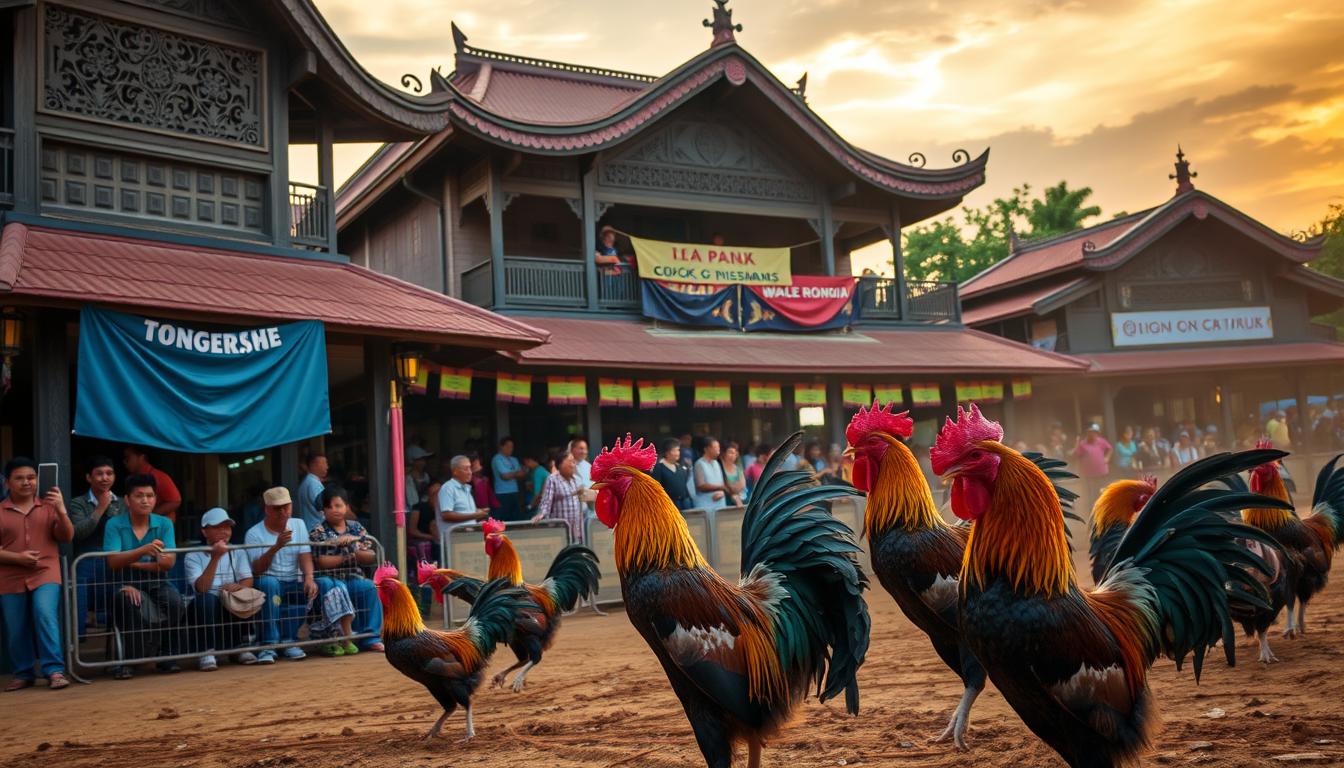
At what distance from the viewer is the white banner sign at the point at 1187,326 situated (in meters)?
25.6

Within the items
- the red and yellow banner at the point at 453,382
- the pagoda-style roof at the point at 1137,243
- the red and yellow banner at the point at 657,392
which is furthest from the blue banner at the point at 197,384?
the pagoda-style roof at the point at 1137,243

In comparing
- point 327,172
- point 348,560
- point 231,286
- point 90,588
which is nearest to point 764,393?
point 327,172

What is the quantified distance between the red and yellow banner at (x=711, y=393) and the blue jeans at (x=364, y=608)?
25.7ft

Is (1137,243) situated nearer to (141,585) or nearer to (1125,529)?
(1125,529)

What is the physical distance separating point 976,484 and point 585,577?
4.98m

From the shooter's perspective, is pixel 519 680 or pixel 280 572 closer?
pixel 519 680

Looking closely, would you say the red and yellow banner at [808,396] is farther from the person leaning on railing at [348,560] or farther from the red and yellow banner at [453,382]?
the person leaning on railing at [348,560]

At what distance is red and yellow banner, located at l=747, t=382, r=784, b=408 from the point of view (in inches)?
705

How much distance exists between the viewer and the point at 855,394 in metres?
19.3

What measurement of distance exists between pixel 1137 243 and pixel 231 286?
21.5 m

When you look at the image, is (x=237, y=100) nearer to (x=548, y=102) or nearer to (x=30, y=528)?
(x=30, y=528)

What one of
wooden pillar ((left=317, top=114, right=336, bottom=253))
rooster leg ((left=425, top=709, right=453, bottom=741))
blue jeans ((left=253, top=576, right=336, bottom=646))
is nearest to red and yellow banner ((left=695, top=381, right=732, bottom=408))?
wooden pillar ((left=317, top=114, right=336, bottom=253))

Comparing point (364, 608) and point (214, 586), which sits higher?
point (214, 586)

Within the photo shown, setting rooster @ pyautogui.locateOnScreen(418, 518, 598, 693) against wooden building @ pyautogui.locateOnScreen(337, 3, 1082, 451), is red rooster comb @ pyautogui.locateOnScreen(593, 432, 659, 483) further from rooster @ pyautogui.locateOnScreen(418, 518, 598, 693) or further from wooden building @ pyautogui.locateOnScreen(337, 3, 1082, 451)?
wooden building @ pyautogui.locateOnScreen(337, 3, 1082, 451)
